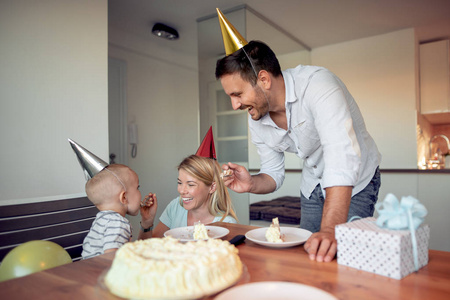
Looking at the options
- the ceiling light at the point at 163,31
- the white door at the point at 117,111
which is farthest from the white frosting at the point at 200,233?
the ceiling light at the point at 163,31

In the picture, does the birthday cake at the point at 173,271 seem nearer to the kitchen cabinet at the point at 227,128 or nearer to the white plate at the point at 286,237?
the white plate at the point at 286,237

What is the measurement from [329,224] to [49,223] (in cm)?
132

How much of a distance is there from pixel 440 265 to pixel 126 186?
1.24 metres

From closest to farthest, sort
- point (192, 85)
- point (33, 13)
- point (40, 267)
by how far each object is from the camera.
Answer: point (40, 267) → point (33, 13) → point (192, 85)

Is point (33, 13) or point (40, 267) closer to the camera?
point (40, 267)

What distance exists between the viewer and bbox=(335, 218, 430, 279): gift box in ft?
2.36

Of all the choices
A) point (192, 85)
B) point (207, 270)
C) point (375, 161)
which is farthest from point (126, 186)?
point (192, 85)

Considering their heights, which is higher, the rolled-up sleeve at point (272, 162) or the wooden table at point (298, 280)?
the rolled-up sleeve at point (272, 162)

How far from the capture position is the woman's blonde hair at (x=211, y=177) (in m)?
2.00

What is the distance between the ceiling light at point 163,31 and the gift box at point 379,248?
3449 mm

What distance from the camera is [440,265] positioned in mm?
823

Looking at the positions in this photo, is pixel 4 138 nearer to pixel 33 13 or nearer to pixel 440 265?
pixel 33 13

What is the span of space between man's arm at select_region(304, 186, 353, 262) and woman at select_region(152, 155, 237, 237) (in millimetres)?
933

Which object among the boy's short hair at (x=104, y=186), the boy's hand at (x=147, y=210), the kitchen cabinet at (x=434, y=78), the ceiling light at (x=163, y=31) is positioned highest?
the ceiling light at (x=163, y=31)
